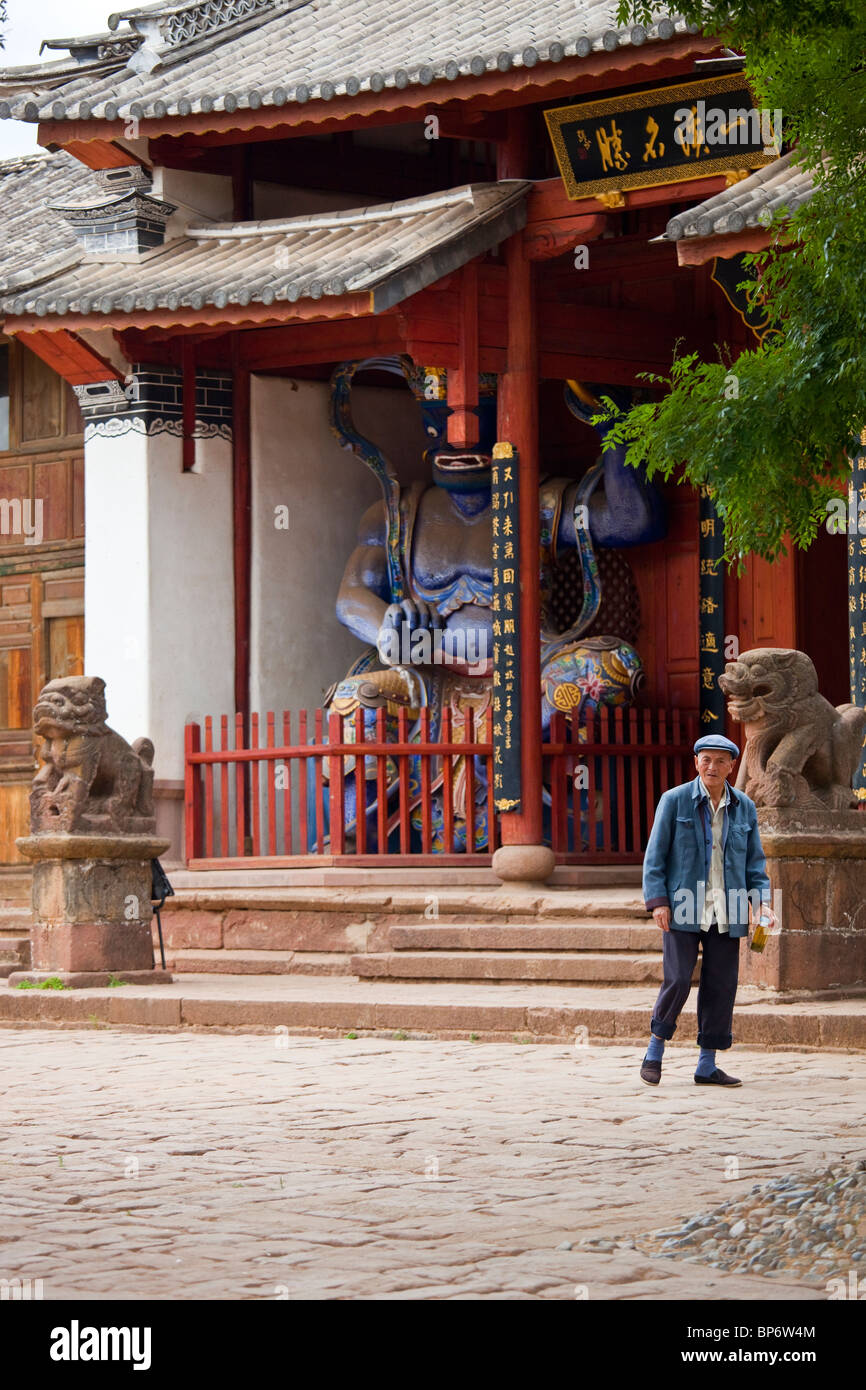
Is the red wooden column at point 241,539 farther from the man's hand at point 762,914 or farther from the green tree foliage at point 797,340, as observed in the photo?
the green tree foliage at point 797,340

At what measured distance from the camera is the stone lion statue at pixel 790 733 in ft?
32.9

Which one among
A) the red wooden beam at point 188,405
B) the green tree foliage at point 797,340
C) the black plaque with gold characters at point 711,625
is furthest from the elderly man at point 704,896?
the red wooden beam at point 188,405

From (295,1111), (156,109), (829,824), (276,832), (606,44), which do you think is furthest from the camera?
(276,832)

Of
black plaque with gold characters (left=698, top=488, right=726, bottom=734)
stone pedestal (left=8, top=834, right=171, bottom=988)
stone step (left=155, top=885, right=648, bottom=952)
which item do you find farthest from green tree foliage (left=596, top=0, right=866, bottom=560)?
black plaque with gold characters (left=698, top=488, right=726, bottom=734)

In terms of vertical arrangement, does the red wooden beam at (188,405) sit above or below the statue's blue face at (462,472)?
above

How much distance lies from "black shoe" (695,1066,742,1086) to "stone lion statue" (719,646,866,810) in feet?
6.85

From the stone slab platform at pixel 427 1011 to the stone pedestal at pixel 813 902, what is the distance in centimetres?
15

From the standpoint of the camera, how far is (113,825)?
39.9 feet

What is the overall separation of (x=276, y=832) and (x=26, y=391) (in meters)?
4.54

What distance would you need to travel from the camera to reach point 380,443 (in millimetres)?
15781

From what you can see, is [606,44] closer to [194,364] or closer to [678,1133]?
[194,364]

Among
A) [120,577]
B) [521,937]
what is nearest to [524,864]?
[521,937]

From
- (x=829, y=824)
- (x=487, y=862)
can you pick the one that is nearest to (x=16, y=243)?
(x=487, y=862)

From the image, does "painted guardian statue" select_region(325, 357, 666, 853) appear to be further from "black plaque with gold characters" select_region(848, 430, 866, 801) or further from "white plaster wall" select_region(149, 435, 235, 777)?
"black plaque with gold characters" select_region(848, 430, 866, 801)
